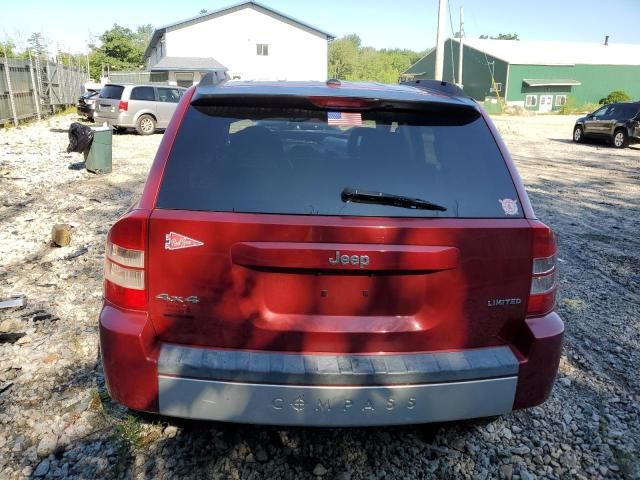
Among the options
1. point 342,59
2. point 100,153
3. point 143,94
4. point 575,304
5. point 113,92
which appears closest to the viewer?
point 575,304

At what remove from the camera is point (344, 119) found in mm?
2557

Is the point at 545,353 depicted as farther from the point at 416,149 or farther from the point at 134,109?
the point at 134,109

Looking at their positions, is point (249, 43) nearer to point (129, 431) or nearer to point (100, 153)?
point (100, 153)

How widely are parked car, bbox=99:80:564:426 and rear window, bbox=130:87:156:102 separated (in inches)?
722

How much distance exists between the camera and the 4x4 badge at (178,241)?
89.3 inches

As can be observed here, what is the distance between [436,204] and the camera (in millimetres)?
2416

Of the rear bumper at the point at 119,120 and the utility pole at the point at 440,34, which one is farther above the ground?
the utility pole at the point at 440,34

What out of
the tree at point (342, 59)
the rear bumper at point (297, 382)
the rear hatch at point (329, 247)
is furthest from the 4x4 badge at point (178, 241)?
the tree at point (342, 59)

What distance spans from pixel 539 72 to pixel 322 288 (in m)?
58.8

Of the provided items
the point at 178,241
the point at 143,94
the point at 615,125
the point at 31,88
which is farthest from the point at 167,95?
the point at 178,241

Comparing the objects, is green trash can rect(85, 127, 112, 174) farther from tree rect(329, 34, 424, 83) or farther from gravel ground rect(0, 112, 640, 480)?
tree rect(329, 34, 424, 83)

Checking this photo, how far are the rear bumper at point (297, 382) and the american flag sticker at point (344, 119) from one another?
1065 mm

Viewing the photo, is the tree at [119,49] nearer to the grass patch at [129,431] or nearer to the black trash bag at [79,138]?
the black trash bag at [79,138]

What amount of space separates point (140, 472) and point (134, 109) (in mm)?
18572
